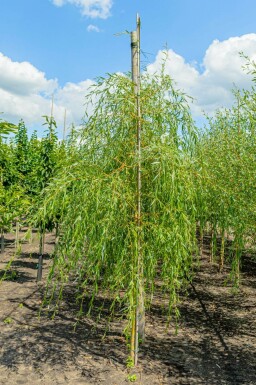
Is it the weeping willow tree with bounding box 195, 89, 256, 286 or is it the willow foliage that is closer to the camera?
the willow foliage

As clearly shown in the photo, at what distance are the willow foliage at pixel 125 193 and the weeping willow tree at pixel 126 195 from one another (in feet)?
0.05

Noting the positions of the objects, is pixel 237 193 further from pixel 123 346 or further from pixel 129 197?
pixel 123 346

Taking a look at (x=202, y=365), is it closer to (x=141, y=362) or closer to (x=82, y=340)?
(x=141, y=362)

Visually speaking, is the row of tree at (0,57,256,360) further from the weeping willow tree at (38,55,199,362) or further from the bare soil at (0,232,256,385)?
the bare soil at (0,232,256,385)

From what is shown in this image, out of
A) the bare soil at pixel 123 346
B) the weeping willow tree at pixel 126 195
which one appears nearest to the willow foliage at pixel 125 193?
the weeping willow tree at pixel 126 195

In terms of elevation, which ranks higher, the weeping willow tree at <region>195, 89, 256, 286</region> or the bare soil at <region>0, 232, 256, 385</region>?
the weeping willow tree at <region>195, 89, 256, 286</region>

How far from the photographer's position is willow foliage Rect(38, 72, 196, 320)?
228 inches

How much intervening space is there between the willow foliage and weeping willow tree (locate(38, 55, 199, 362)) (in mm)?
16

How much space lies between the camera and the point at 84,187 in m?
5.95

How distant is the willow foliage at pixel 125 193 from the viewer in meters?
5.79

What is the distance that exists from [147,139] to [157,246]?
5.97 feet

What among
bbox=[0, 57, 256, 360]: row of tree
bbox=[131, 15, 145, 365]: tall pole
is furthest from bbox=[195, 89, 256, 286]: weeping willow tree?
bbox=[131, 15, 145, 365]: tall pole

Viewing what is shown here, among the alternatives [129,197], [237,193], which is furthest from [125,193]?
[237,193]

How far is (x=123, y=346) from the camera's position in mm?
7965
